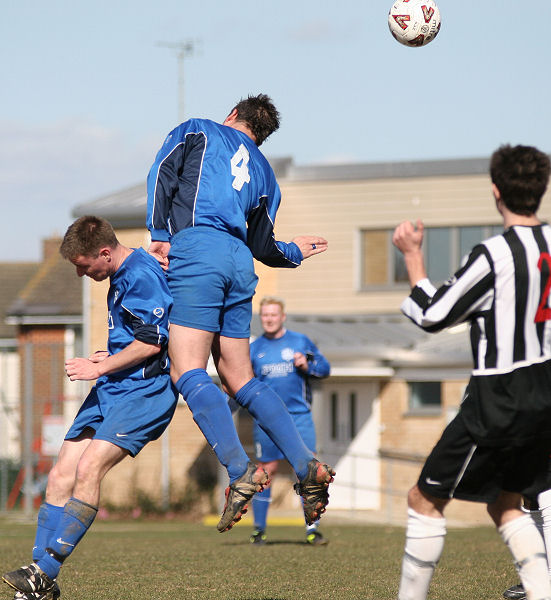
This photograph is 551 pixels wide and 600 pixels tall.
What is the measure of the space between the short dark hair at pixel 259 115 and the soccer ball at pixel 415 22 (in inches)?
112

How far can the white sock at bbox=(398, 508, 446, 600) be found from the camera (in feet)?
16.0

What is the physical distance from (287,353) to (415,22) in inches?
178

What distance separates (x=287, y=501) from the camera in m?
25.0

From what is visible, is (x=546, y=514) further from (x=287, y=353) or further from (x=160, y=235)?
(x=287, y=353)

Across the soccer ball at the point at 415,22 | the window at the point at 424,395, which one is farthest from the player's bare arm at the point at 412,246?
the window at the point at 424,395

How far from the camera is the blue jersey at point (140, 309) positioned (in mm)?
5875

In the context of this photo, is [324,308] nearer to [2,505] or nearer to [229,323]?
[2,505]

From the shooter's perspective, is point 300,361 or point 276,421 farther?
point 300,361

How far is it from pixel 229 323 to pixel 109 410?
81 cm

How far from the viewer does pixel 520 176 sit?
15.5ft

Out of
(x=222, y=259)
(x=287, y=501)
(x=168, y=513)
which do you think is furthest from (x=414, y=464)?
(x=222, y=259)

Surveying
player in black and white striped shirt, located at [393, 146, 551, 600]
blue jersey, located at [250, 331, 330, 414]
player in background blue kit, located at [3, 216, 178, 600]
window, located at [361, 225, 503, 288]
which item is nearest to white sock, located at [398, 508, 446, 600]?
player in black and white striped shirt, located at [393, 146, 551, 600]

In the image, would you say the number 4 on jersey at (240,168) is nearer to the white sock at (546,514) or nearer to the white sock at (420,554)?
the white sock at (420,554)

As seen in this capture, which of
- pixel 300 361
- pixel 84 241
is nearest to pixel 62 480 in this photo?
pixel 84 241
